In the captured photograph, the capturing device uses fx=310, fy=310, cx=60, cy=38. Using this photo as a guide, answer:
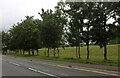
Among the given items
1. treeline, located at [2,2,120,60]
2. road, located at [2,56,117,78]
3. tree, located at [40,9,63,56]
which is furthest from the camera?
tree, located at [40,9,63,56]

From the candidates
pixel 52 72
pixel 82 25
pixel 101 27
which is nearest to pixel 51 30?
pixel 82 25

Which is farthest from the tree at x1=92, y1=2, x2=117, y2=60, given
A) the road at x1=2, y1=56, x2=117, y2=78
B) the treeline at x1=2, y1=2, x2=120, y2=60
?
the road at x1=2, y1=56, x2=117, y2=78

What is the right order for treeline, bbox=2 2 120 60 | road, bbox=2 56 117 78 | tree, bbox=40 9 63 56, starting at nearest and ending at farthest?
road, bbox=2 56 117 78, treeline, bbox=2 2 120 60, tree, bbox=40 9 63 56

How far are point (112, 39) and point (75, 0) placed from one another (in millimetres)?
8402

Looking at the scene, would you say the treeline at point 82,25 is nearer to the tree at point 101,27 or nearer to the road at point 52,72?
the tree at point 101,27

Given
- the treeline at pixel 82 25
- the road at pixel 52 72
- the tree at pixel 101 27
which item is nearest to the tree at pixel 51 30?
the treeline at pixel 82 25

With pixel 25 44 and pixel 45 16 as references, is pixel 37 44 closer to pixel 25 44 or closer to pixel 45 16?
pixel 25 44

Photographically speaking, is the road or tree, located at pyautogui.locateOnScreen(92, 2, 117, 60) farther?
tree, located at pyautogui.locateOnScreen(92, 2, 117, 60)

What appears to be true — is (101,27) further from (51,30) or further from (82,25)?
(51,30)

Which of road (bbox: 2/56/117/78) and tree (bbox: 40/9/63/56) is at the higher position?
tree (bbox: 40/9/63/56)

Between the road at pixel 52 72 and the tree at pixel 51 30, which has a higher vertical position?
the tree at pixel 51 30

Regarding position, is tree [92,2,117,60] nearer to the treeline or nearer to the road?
the treeline

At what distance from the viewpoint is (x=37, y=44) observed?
226 feet

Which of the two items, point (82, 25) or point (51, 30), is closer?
point (82, 25)
